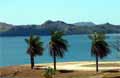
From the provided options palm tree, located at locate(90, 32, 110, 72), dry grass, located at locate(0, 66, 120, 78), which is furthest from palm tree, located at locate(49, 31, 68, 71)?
palm tree, located at locate(90, 32, 110, 72)

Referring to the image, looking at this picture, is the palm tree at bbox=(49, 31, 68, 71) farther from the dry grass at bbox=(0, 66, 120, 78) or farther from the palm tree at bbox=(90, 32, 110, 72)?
the palm tree at bbox=(90, 32, 110, 72)

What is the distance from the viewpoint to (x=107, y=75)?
79062 millimetres

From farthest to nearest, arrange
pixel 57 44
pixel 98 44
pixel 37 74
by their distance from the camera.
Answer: pixel 57 44 → pixel 98 44 → pixel 37 74

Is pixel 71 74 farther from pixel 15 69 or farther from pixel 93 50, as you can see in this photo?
pixel 15 69

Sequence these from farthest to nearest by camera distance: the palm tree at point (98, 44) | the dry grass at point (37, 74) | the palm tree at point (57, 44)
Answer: the palm tree at point (57, 44) → the palm tree at point (98, 44) → the dry grass at point (37, 74)

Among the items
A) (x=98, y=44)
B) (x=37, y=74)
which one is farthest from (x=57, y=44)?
(x=37, y=74)

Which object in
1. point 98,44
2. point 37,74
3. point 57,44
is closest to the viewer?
point 37,74

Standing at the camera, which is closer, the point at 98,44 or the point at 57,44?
the point at 98,44

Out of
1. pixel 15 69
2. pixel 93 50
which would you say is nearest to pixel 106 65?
pixel 93 50

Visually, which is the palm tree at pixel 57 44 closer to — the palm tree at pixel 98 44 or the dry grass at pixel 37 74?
the dry grass at pixel 37 74

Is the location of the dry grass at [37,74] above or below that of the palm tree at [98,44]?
below

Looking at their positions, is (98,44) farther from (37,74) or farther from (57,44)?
(37,74)

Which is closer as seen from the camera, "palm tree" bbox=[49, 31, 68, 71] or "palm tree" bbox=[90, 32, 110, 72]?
"palm tree" bbox=[90, 32, 110, 72]

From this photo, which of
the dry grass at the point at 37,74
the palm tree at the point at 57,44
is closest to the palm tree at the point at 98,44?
the dry grass at the point at 37,74
